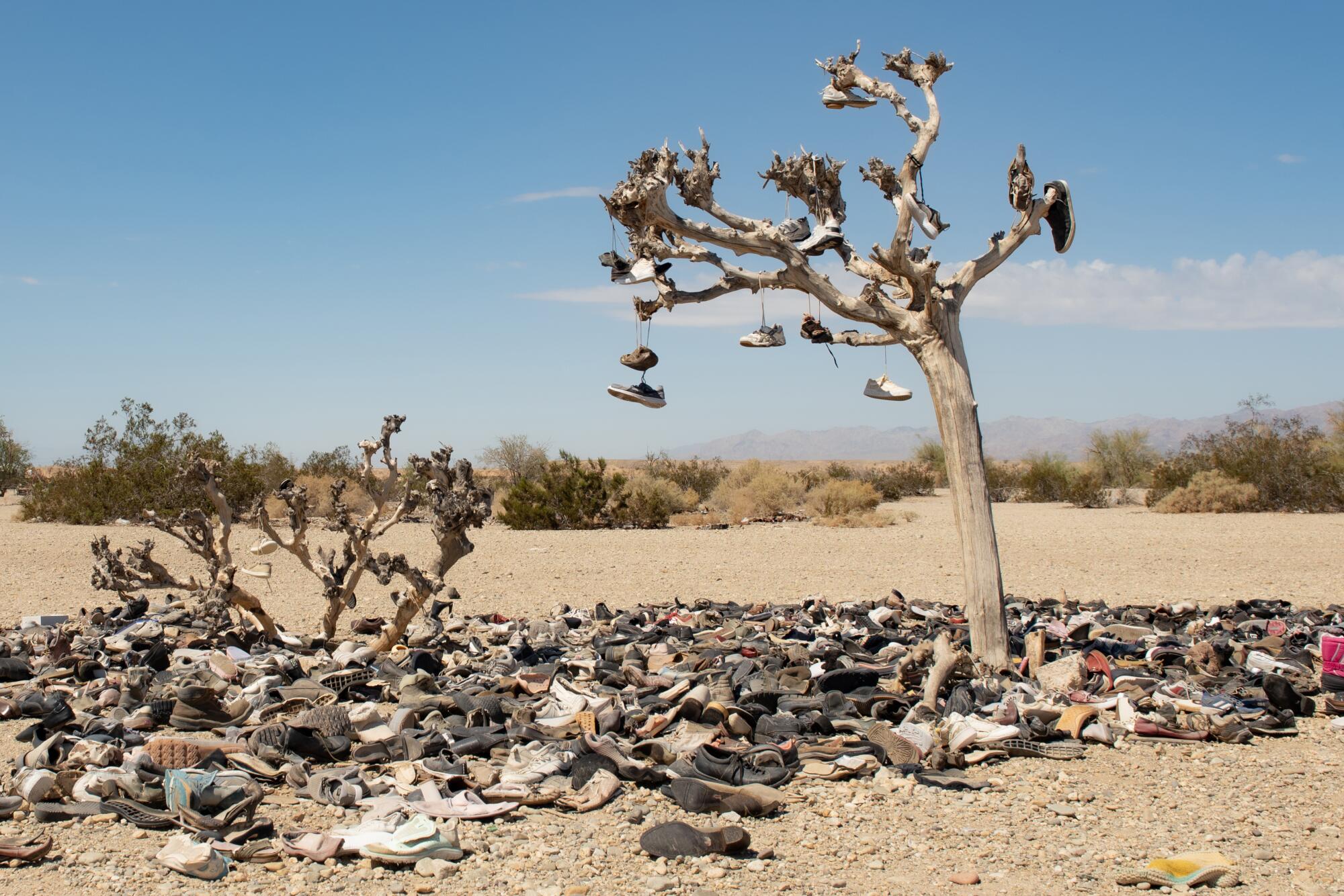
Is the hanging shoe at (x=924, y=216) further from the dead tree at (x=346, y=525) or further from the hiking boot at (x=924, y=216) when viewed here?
the dead tree at (x=346, y=525)

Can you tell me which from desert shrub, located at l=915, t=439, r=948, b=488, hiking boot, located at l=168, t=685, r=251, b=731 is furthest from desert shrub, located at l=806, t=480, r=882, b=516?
hiking boot, located at l=168, t=685, r=251, b=731

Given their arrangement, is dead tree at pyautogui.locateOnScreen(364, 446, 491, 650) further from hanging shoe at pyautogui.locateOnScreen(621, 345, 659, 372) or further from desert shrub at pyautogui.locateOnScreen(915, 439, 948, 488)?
desert shrub at pyautogui.locateOnScreen(915, 439, 948, 488)

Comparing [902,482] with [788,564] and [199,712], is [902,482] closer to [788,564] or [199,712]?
[788,564]

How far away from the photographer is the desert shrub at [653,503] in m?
23.5

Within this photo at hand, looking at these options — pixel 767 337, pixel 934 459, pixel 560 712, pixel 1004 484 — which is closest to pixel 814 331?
pixel 767 337

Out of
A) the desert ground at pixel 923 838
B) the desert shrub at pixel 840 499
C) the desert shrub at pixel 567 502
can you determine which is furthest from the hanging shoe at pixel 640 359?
the desert shrub at pixel 840 499

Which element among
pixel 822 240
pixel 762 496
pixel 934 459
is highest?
pixel 822 240

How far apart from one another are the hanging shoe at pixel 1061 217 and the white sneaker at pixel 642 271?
9.04ft

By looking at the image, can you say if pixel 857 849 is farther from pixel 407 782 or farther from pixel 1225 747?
pixel 1225 747

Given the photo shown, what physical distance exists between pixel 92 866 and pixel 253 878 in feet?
2.29

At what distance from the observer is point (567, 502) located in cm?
2302

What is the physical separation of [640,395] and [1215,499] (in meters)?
22.3

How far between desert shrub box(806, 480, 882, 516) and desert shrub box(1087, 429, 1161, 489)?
12605 millimetres

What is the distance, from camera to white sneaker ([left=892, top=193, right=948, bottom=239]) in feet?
22.4
